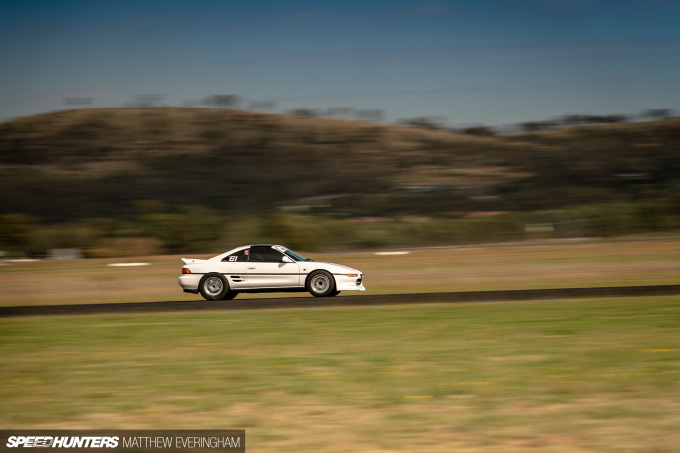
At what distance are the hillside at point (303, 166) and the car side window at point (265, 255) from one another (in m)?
61.3

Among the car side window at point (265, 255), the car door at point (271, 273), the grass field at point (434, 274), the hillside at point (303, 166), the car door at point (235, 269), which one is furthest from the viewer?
the hillside at point (303, 166)

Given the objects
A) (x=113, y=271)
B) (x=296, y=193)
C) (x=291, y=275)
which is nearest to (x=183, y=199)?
(x=296, y=193)

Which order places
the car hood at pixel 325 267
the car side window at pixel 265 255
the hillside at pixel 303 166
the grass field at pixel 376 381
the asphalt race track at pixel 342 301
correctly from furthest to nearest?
the hillside at pixel 303 166 → the car side window at pixel 265 255 → the car hood at pixel 325 267 → the asphalt race track at pixel 342 301 → the grass field at pixel 376 381

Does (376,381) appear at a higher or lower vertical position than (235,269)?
lower

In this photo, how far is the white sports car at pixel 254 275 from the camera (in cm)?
1797

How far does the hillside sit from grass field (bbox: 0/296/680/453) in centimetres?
6831

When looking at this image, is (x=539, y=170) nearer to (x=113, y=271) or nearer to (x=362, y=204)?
(x=362, y=204)

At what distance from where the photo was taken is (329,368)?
335 inches

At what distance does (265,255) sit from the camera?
1834cm

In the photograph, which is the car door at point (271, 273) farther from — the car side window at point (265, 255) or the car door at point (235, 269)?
the car door at point (235, 269)

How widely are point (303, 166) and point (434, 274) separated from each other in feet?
242

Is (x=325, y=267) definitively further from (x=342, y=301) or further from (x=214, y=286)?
(x=214, y=286)

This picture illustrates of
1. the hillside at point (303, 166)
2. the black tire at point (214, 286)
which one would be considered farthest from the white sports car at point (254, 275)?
the hillside at point (303, 166)

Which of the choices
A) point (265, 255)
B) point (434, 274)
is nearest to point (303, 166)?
point (434, 274)
